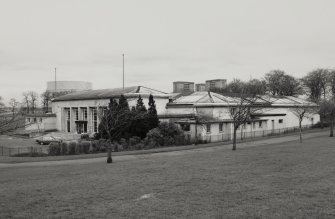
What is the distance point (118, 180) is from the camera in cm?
1803

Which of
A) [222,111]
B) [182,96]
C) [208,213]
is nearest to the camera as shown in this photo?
[208,213]

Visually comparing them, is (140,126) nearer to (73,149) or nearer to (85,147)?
(85,147)

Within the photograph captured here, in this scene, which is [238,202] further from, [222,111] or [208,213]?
[222,111]

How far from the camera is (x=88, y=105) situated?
5728 centimetres

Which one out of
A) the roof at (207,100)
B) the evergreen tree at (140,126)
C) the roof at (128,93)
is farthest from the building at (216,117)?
the evergreen tree at (140,126)

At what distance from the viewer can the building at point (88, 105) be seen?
5225 cm

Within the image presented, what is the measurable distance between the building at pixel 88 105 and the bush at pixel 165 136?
10122mm

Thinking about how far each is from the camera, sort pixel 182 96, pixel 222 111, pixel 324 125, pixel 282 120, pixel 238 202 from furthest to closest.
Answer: pixel 324 125 → pixel 282 120 → pixel 182 96 → pixel 222 111 → pixel 238 202

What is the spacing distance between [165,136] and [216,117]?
→ 906 centimetres

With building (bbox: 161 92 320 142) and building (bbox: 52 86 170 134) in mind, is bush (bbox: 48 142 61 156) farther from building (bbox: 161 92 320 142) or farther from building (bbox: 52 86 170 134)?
building (bbox: 52 86 170 134)

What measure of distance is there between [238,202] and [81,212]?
209 inches

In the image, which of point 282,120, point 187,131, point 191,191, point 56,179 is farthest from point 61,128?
point 191,191

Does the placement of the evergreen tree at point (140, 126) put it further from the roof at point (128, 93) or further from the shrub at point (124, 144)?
the roof at point (128, 93)

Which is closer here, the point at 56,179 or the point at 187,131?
the point at 56,179
